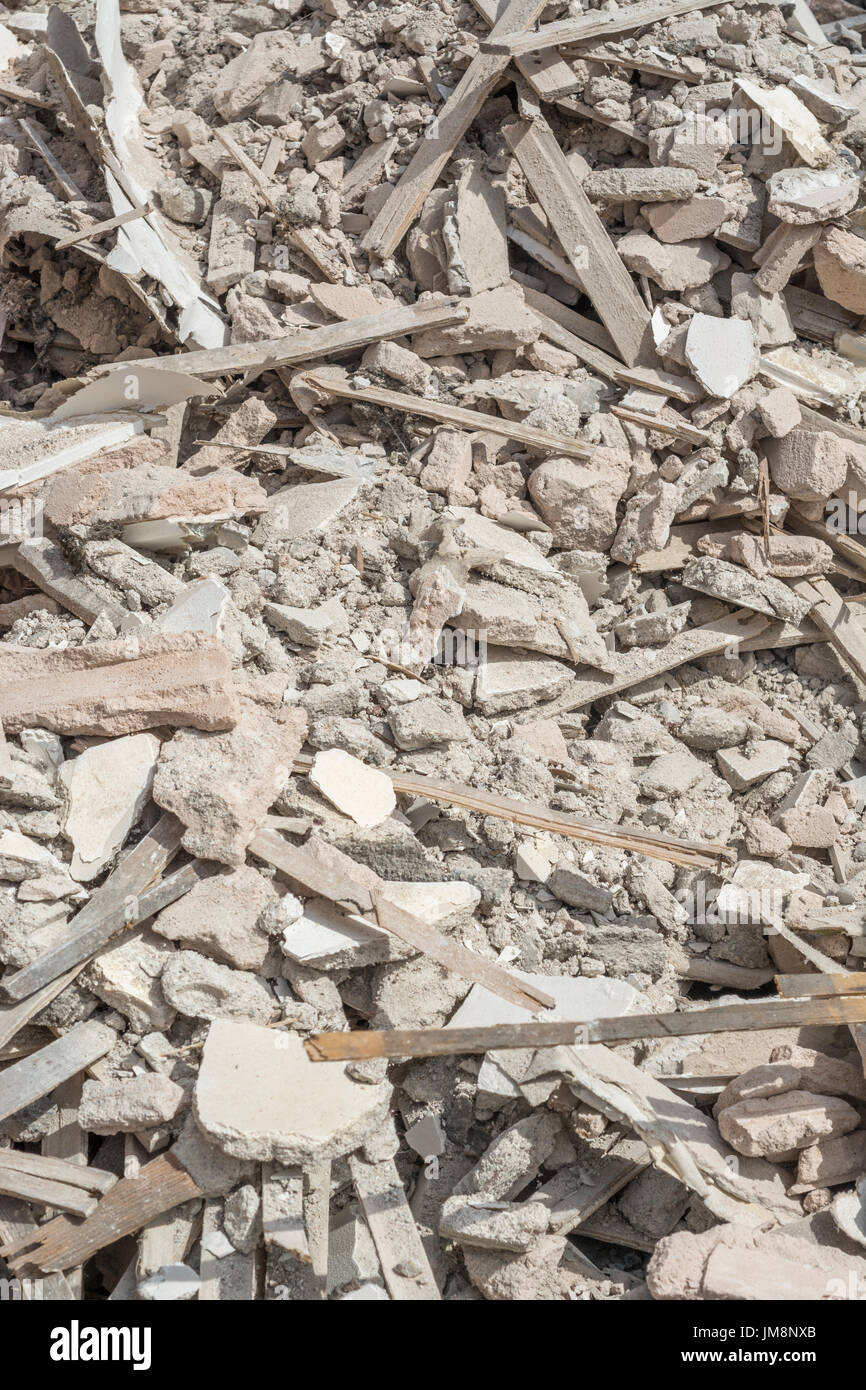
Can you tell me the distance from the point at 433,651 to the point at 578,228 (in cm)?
284

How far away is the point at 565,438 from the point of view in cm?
580

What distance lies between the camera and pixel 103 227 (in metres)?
6.10

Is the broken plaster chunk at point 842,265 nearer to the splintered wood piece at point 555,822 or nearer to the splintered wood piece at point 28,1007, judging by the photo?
the splintered wood piece at point 555,822

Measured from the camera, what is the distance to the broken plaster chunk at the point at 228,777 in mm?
4098

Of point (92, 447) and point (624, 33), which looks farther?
point (624, 33)

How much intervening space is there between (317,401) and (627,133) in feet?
8.07

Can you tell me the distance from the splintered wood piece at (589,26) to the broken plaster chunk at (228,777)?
168 inches

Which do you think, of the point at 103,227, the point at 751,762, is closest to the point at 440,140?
the point at 103,227

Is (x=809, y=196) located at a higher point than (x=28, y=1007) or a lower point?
higher

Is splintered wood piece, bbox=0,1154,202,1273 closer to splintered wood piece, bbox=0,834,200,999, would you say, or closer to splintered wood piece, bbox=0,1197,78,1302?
splintered wood piece, bbox=0,1197,78,1302

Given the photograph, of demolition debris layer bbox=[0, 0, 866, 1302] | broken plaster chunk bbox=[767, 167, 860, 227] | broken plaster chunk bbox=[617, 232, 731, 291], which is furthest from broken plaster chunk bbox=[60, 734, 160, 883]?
broken plaster chunk bbox=[767, 167, 860, 227]

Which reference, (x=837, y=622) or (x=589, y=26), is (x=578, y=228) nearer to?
(x=589, y=26)

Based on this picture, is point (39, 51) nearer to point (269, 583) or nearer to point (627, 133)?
point (627, 133)

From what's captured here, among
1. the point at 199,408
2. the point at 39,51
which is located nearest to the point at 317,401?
the point at 199,408
